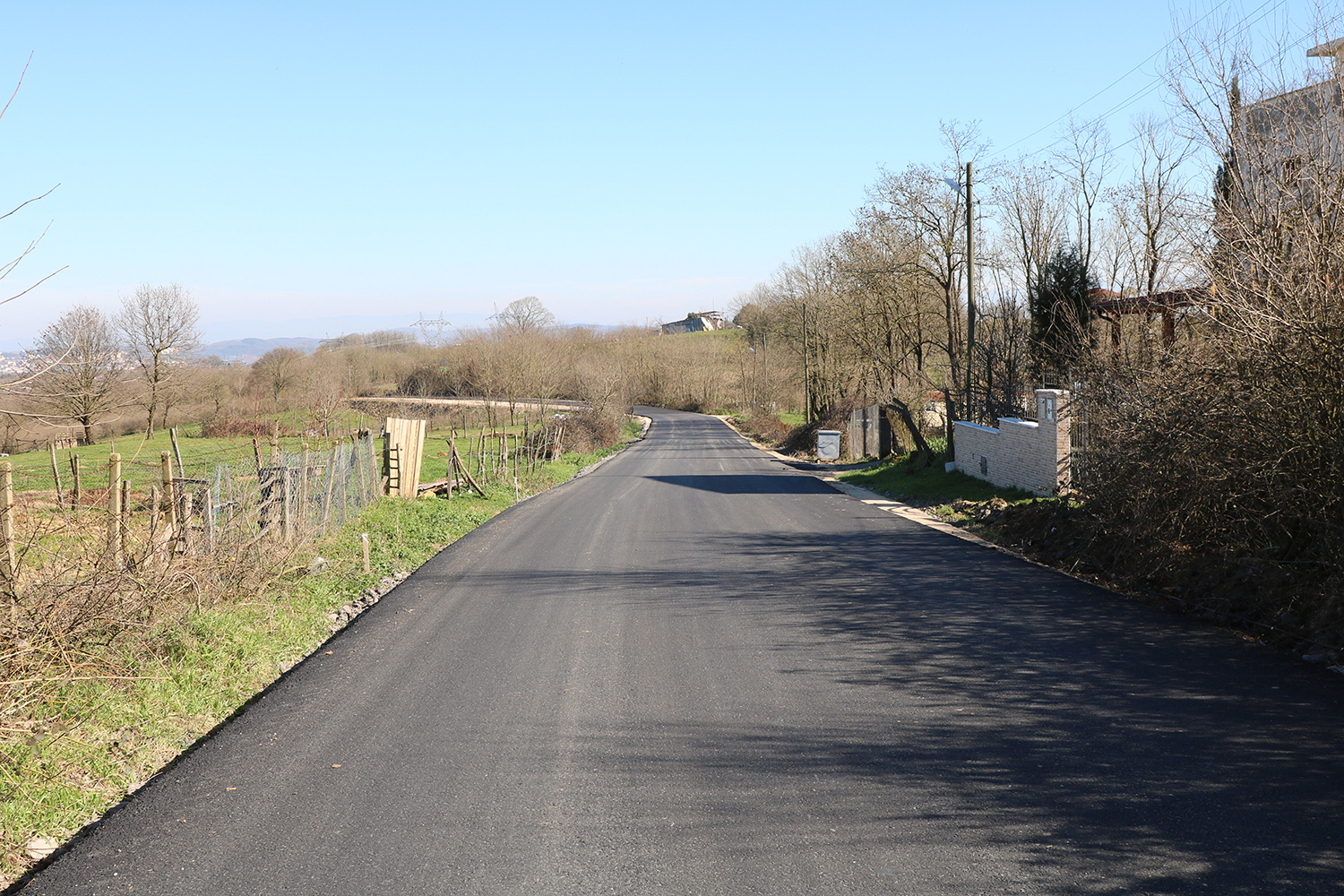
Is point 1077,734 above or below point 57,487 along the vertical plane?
below

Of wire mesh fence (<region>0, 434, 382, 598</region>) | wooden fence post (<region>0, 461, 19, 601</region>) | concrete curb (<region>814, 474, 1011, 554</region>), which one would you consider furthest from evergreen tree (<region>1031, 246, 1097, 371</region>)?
wooden fence post (<region>0, 461, 19, 601</region>)

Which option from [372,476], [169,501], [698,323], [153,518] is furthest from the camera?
[698,323]

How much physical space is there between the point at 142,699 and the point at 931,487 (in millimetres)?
19123

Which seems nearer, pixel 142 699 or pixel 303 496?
pixel 142 699

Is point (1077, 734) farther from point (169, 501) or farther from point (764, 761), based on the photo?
point (169, 501)

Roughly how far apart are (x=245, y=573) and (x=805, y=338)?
44.3 m

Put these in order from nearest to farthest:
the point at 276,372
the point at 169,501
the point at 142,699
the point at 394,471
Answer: the point at 142,699
the point at 169,501
the point at 394,471
the point at 276,372

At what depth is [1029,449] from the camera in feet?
59.3

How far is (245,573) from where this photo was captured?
9727mm

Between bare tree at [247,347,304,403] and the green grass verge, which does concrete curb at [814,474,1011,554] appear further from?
bare tree at [247,347,304,403]

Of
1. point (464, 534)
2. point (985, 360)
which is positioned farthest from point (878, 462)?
point (464, 534)

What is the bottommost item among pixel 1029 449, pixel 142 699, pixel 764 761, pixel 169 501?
pixel 764 761

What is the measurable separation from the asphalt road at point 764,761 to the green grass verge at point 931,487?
356 inches

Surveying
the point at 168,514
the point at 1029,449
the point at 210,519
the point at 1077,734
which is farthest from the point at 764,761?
the point at 1029,449
